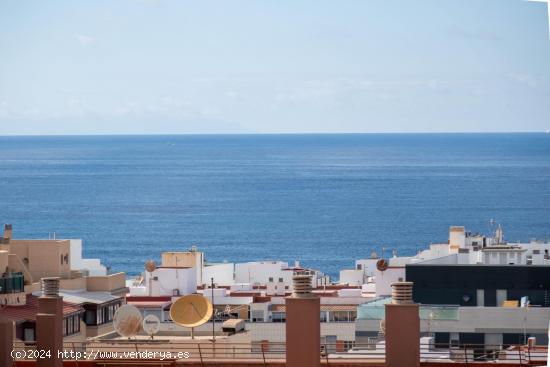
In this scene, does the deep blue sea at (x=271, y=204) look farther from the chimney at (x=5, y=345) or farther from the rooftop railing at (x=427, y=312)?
the chimney at (x=5, y=345)

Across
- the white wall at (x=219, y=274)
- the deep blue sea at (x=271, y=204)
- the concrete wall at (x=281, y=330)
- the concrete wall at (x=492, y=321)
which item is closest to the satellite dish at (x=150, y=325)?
the concrete wall at (x=492, y=321)

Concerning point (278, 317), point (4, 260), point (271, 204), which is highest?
point (271, 204)

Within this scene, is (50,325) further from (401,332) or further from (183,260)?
(183,260)

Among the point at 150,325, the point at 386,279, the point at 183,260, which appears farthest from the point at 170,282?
the point at 150,325

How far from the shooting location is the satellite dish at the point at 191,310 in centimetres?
1004

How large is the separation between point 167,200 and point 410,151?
248 feet

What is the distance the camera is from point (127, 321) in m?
10.5

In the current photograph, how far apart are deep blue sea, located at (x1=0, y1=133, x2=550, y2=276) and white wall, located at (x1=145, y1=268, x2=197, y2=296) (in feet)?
87.8

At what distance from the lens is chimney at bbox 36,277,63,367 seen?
7501 mm

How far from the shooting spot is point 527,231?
59.0 meters

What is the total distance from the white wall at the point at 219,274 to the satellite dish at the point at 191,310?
56.5ft

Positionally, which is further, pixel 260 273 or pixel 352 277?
pixel 260 273

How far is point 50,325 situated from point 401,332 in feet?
6.40

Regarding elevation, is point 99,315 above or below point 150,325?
below
